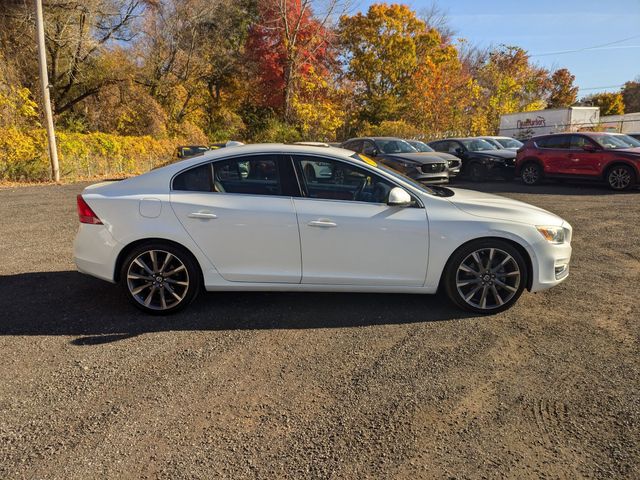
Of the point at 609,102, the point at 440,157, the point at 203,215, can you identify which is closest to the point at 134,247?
the point at 203,215

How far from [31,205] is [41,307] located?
7.78 metres

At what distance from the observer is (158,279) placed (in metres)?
4.19

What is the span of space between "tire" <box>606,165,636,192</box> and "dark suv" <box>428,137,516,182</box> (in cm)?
326

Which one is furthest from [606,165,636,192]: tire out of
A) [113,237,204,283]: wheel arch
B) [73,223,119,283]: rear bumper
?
[73,223,119,283]: rear bumper

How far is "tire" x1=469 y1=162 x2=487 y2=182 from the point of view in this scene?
15523mm

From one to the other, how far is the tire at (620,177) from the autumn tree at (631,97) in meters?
61.6

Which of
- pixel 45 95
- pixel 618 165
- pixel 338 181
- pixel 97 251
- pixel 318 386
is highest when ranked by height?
pixel 45 95

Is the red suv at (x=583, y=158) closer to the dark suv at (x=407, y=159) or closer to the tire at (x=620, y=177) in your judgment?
the tire at (x=620, y=177)

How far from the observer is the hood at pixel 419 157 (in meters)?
13.1

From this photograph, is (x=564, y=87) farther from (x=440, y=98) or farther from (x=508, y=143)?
(x=508, y=143)

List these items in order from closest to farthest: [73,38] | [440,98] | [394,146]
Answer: [394,146] → [73,38] → [440,98]

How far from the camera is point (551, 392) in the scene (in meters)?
3.03

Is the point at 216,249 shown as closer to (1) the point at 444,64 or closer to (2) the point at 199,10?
(2) the point at 199,10

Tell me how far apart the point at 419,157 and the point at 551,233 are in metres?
9.52
